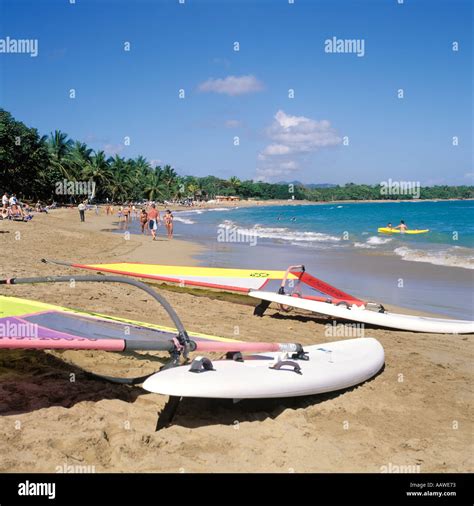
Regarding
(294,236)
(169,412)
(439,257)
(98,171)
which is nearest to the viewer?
(169,412)

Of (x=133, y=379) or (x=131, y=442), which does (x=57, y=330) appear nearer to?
(x=133, y=379)

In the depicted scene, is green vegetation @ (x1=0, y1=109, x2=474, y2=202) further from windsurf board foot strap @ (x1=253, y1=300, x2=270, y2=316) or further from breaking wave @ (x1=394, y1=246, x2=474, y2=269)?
windsurf board foot strap @ (x1=253, y1=300, x2=270, y2=316)

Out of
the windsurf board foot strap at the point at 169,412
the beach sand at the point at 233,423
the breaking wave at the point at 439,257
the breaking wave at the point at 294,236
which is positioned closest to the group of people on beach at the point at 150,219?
the breaking wave at the point at 294,236

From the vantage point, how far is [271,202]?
499 feet

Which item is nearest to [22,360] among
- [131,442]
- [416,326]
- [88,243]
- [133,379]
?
[133,379]

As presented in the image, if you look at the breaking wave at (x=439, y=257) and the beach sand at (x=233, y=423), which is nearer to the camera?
the beach sand at (x=233, y=423)

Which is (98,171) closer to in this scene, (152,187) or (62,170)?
(62,170)

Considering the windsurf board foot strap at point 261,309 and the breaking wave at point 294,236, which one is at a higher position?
the breaking wave at point 294,236

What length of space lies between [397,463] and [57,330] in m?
2.81

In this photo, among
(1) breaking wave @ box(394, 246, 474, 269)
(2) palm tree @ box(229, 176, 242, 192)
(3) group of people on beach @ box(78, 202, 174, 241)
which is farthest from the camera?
(2) palm tree @ box(229, 176, 242, 192)

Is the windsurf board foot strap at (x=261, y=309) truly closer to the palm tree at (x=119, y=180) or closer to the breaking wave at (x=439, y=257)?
the breaking wave at (x=439, y=257)

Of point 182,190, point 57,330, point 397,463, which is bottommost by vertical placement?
point 397,463

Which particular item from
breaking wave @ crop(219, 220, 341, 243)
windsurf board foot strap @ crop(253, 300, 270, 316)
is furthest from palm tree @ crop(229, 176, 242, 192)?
windsurf board foot strap @ crop(253, 300, 270, 316)

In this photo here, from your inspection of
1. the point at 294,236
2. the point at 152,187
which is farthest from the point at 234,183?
the point at 294,236
